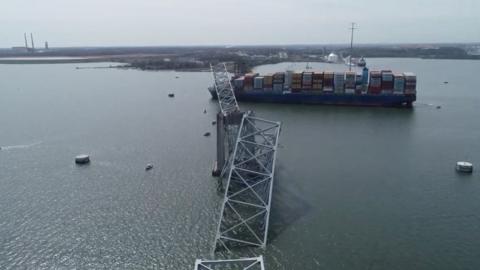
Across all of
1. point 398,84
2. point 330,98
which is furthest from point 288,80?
point 398,84

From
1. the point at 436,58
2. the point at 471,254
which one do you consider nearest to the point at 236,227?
the point at 471,254

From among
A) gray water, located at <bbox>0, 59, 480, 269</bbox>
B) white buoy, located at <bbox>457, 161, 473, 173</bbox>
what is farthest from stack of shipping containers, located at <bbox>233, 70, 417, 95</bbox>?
white buoy, located at <bbox>457, 161, 473, 173</bbox>

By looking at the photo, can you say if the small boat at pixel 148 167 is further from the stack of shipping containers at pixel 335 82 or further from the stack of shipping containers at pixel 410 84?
the stack of shipping containers at pixel 410 84

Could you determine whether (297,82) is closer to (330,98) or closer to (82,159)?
(330,98)

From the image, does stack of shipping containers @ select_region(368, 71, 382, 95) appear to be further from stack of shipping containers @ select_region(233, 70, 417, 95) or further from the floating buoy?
the floating buoy

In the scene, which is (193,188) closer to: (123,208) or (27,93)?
(123,208)

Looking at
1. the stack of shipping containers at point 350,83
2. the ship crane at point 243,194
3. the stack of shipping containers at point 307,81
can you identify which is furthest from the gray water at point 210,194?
the stack of shipping containers at point 307,81
